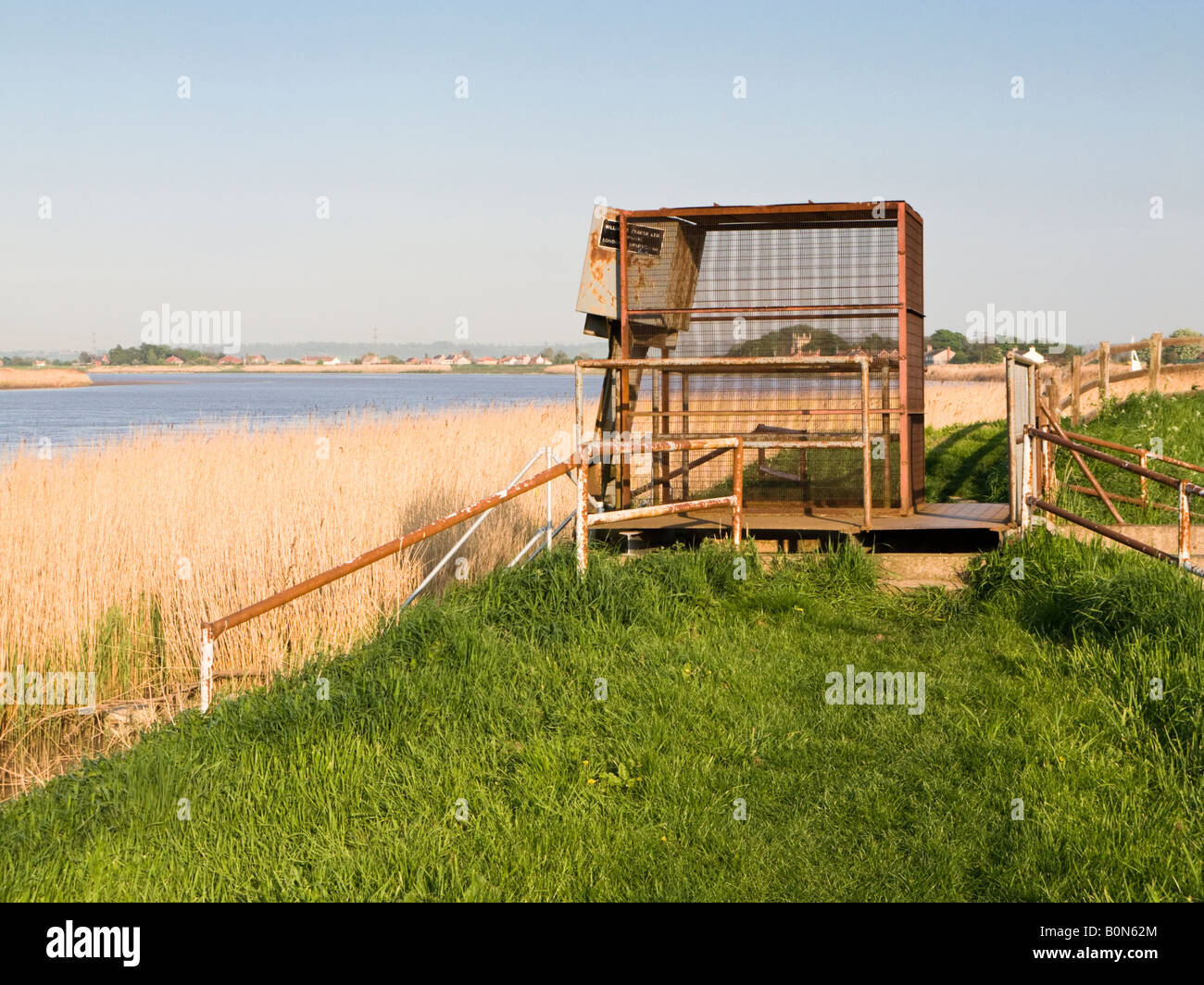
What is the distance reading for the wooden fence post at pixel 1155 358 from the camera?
21.8 meters

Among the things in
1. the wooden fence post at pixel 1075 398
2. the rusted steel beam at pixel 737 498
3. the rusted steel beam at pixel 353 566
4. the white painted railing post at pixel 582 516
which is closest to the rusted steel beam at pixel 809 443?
the rusted steel beam at pixel 737 498

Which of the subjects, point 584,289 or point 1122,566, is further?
point 584,289

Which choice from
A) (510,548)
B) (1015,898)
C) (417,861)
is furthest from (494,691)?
(510,548)

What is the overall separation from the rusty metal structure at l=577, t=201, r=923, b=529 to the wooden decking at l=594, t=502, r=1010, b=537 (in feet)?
0.40

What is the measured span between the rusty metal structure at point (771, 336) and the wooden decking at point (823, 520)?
0.12 m

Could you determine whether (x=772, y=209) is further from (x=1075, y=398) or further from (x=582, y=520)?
(x=1075, y=398)

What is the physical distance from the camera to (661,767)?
18.3 ft

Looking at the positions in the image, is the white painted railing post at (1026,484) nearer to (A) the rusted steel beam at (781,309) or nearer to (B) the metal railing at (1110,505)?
(B) the metal railing at (1110,505)

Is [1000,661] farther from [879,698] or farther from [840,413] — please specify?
[840,413]

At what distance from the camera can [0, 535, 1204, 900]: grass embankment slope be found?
458 centimetres

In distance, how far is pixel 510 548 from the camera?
14.0m

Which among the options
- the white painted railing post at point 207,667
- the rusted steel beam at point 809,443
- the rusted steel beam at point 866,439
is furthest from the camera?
the rusted steel beam at point 809,443
